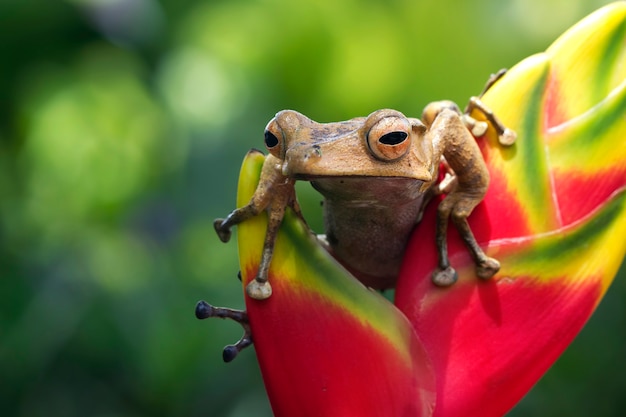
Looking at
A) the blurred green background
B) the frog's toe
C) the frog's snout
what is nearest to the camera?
the frog's snout

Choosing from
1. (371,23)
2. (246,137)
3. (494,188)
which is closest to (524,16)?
(371,23)

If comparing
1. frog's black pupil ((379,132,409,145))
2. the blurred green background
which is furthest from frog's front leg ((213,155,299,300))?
the blurred green background

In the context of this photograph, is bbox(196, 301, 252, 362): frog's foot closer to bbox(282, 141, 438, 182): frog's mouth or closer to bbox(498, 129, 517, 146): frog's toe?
bbox(282, 141, 438, 182): frog's mouth

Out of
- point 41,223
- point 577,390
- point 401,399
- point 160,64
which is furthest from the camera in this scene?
point 160,64

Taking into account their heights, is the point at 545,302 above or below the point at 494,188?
below

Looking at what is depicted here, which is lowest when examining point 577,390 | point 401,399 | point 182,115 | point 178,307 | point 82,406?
point 577,390

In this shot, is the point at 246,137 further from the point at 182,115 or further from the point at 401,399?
the point at 401,399

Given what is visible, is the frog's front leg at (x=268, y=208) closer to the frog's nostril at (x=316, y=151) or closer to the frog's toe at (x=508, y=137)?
the frog's nostril at (x=316, y=151)
